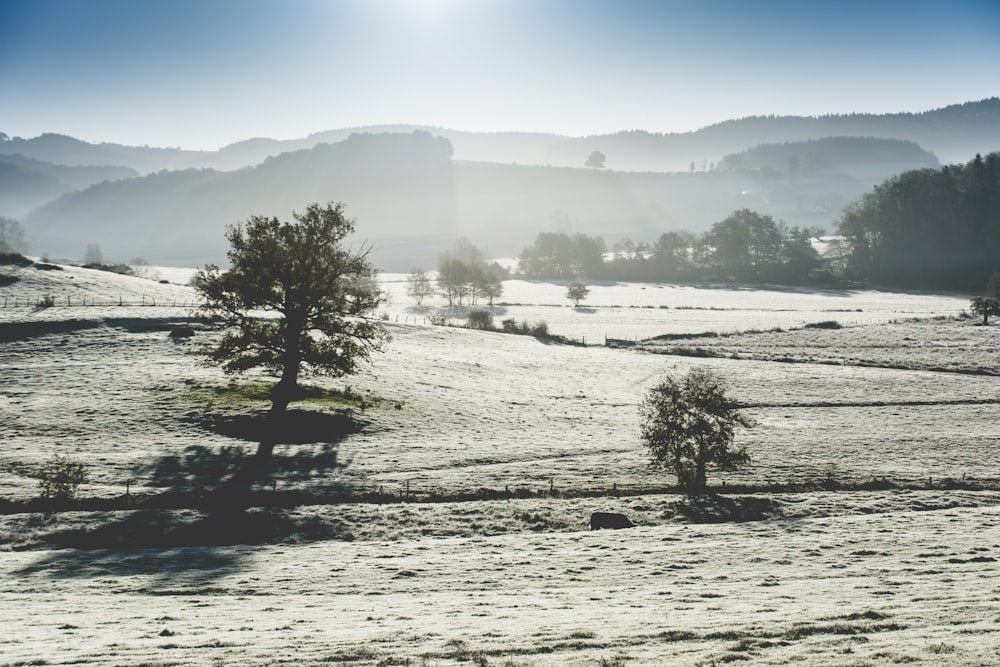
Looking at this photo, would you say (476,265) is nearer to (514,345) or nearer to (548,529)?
(514,345)

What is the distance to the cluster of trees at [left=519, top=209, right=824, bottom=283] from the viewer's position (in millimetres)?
165500

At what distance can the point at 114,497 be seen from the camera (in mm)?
28781

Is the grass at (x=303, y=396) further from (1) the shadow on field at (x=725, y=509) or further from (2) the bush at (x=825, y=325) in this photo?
(2) the bush at (x=825, y=325)

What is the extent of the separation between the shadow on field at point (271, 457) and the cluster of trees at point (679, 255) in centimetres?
13253

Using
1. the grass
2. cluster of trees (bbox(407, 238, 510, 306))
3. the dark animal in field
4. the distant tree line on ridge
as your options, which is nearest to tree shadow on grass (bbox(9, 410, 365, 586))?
the grass

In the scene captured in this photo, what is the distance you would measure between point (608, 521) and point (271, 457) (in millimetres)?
18509

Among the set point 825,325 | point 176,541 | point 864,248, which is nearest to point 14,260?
point 176,541

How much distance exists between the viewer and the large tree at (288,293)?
38.2 m

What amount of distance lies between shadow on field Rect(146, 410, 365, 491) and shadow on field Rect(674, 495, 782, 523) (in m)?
17.5

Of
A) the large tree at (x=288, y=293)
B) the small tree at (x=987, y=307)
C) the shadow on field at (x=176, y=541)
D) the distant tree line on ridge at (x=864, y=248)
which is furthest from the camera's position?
the distant tree line on ridge at (x=864, y=248)

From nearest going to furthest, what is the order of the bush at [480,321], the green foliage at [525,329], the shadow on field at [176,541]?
the shadow on field at [176,541] < the green foliage at [525,329] < the bush at [480,321]

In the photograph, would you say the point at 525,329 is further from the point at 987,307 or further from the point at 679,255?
the point at 679,255

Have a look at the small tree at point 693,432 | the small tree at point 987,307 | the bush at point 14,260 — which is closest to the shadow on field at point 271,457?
the small tree at point 693,432

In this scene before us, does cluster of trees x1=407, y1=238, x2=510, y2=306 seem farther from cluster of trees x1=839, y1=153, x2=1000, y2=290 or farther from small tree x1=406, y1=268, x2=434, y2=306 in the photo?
cluster of trees x1=839, y1=153, x2=1000, y2=290
